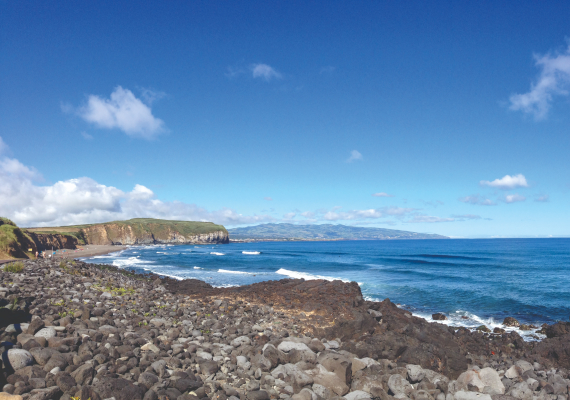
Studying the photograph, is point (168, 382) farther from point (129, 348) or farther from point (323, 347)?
point (323, 347)

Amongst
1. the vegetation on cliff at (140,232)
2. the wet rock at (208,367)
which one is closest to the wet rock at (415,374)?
the wet rock at (208,367)

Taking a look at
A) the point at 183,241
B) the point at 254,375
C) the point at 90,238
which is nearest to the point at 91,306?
the point at 254,375

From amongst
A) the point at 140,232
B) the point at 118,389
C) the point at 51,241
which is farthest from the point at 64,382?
the point at 140,232

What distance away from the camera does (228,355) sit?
8.92 metres

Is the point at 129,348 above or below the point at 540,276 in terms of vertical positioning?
above

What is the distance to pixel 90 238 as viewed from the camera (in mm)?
137375

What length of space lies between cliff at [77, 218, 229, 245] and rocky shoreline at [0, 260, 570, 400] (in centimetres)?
14225

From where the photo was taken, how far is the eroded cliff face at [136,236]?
141 metres

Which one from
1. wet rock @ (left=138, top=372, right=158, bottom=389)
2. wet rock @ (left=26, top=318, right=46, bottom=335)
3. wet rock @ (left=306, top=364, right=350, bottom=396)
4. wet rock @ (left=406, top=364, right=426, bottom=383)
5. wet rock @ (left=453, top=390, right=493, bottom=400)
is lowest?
wet rock @ (left=453, top=390, right=493, bottom=400)

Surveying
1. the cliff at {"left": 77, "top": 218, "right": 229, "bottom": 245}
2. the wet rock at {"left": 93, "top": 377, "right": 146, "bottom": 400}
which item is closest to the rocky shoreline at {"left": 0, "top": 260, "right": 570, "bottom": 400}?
the wet rock at {"left": 93, "top": 377, "right": 146, "bottom": 400}

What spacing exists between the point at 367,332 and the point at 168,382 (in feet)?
29.2

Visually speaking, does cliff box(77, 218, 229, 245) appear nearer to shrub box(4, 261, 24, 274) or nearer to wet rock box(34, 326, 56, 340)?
shrub box(4, 261, 24, 274)

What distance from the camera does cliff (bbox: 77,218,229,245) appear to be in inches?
5605

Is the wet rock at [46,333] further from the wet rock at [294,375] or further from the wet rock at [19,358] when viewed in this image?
the wet rock at [294,375]
